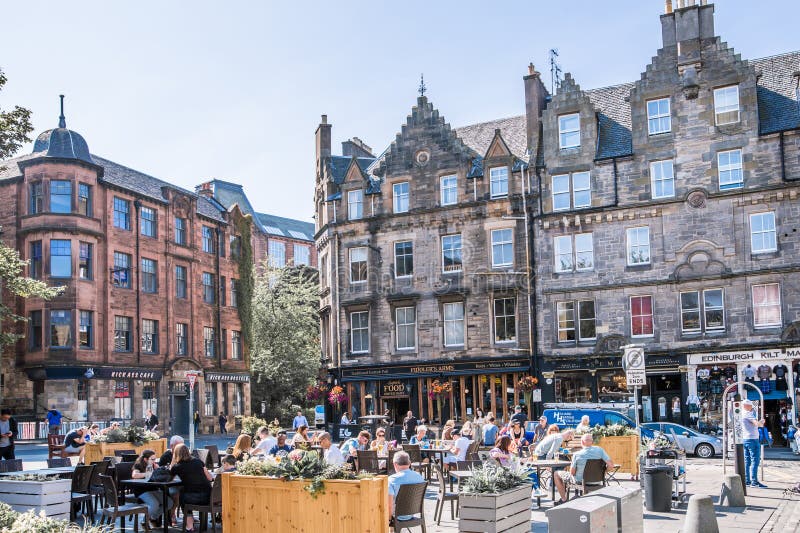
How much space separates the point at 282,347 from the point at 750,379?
27.2 metres

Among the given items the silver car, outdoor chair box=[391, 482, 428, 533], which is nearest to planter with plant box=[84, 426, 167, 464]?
outdoor chair box=[391, 482, 428, 533]

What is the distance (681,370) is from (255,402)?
89.2ft

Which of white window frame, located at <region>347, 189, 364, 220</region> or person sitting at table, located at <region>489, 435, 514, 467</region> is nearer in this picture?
person sitting at table, located at <region>489, 435, 514, 467</region>

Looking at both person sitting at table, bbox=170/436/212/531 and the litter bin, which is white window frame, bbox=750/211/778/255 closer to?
the litter bin

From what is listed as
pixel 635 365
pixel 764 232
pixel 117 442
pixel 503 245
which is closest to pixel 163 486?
pixel 117 442

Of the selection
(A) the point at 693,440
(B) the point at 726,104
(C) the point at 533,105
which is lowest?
(A) the point at 693,440

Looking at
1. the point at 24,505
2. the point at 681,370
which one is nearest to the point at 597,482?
the point at 24,505

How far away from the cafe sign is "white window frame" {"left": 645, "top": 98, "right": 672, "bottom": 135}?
1548cm

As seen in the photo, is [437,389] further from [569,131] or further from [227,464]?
[227,464]

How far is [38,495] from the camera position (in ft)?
38.8

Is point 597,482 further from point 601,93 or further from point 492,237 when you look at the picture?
point 601,93

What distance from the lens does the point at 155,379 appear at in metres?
42.2

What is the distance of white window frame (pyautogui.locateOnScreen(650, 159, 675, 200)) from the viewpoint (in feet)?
115

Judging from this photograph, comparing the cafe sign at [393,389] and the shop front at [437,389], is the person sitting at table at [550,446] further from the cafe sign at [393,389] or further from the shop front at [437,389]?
the cafe sign at [393,389]
